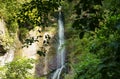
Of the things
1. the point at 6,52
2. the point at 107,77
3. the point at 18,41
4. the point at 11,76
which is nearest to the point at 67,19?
the point at 18,41

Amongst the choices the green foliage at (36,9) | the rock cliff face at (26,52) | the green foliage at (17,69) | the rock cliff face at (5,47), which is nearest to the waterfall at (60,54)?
the rock cliff face at (26,52)

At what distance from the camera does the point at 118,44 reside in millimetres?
1550

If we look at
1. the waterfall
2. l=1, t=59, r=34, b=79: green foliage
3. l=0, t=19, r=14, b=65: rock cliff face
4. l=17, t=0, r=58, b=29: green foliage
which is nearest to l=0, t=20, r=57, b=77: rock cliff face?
l=0, t=19, r=14, b=65: rock cliff face

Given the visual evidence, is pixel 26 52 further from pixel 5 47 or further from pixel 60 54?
pixel 5 47

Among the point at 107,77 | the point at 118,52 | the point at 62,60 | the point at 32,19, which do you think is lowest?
the point at 62,60

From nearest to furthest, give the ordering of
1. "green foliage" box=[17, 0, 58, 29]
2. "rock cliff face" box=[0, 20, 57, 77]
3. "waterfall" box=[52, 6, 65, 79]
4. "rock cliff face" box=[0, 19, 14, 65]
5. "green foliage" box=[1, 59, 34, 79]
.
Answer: "green foliage" box=[17, 0, 58, 29], "green foliage" box=[1, 59, 34, 79], "rock cliff face" box=[0, 19, 14, 65], "rock cliff face" box=[0, 20, 57, 77], "waterfall" box=[52, 6, 65, 79]

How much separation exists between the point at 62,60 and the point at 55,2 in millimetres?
13723

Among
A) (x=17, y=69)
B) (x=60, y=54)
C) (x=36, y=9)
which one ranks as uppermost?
(x=36, y=9)

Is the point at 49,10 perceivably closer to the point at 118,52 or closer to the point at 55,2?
the point at 55,2

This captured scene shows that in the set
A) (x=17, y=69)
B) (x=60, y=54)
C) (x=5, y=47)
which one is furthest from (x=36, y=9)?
(x=60, y=54)

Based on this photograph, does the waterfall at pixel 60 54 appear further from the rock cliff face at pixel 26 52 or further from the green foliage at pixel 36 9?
the green foliage at pixel 36 9

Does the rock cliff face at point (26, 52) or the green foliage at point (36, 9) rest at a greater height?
the green foliage at point (36, 9)

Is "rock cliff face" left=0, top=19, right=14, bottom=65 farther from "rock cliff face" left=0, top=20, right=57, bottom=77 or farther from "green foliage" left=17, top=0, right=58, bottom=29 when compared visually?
"green foliage" left=17, top=0, right=58, bottom=29

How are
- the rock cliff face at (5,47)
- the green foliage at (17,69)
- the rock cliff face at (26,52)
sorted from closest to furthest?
the green foliage at (17,69), the rock cliff face at (5,47), the rock cliff face at (26,52)
